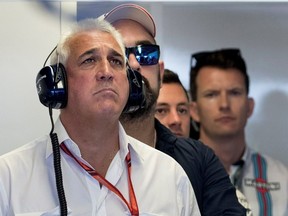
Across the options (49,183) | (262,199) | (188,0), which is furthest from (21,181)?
(262,199)

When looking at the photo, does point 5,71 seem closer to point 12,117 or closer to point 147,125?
point 12,117

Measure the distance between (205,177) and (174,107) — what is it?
2.58ft

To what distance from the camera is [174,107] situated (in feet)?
8.22

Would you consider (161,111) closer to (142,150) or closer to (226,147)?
(226,147)

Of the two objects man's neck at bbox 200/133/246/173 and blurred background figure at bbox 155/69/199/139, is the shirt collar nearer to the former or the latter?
blurred background figure at bbox 155/69/199/139

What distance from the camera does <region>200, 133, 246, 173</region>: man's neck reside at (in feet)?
8.89

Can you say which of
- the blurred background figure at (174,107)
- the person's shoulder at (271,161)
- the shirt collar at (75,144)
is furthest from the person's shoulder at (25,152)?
the person's shoulder at (271,161)

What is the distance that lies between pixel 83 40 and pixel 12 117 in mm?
696

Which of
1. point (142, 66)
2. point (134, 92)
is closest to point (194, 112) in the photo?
point (142, 66)

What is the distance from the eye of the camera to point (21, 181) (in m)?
1.48

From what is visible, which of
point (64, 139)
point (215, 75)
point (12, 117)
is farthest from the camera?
point (215, 75)

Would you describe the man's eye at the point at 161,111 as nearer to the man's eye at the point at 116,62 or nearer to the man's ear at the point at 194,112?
the man's ear at the point at 194,112

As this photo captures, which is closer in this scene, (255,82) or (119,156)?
(119,156)

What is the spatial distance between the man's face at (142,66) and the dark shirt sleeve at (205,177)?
147 millimetres
